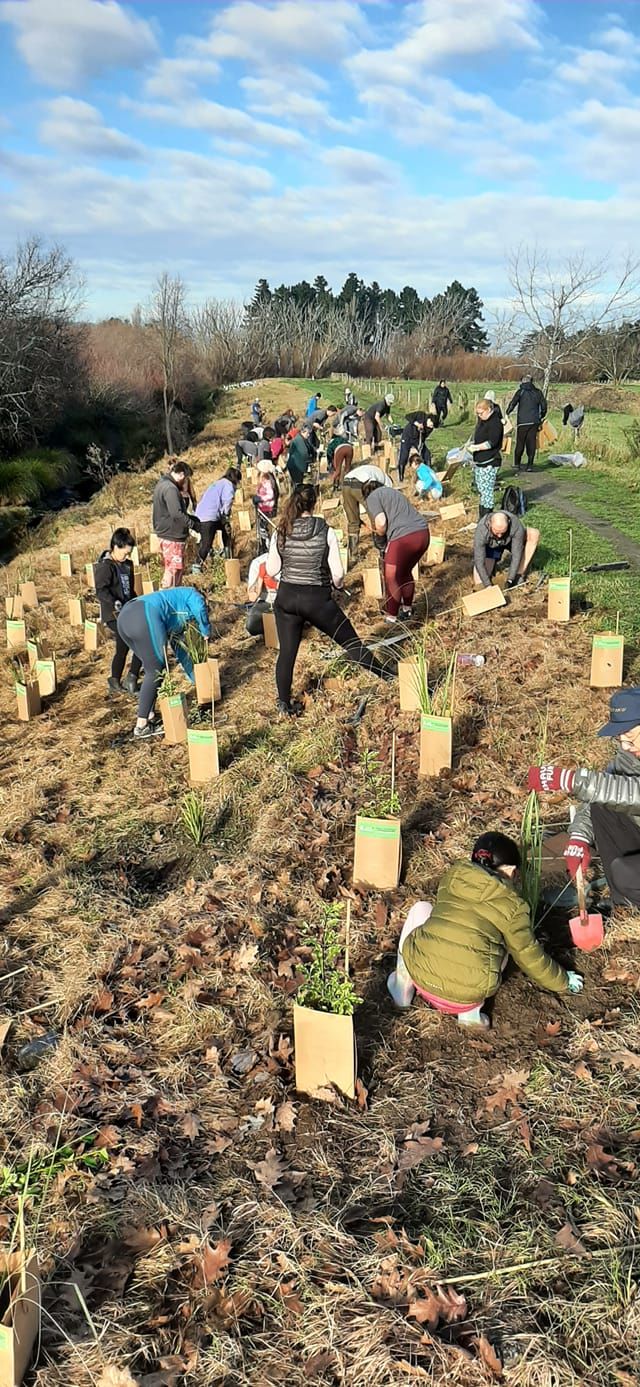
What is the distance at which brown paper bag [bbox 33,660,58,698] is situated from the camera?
7.16 meters

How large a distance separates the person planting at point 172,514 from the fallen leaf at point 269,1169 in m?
5.77

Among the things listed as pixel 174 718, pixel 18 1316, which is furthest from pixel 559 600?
pixel 18 1316

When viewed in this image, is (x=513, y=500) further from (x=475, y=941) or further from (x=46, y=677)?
(x=475, y=941)

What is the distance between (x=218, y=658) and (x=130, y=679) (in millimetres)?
797

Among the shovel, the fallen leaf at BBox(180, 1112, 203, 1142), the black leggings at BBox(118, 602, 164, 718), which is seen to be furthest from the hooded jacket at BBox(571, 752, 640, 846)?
the black leggings at BBox(118, 602, 164, 718)

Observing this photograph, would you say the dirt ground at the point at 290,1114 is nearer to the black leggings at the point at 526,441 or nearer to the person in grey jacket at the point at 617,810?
the person in grey jacket at the point at 617,810

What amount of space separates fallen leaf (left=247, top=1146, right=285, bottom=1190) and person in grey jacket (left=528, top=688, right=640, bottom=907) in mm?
1593

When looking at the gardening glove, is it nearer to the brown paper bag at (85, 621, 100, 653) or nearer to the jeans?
the jeans

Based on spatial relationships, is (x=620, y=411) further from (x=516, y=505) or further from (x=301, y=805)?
(x=301, y=805)

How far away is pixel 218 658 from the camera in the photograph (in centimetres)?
736

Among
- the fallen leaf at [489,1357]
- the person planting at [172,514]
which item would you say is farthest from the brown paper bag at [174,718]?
the fallen leaf at [489,1357]

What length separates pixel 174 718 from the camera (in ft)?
18.9

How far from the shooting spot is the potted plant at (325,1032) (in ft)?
8.85

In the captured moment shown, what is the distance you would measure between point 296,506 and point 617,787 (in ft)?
8.53
